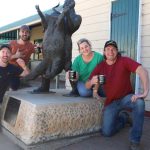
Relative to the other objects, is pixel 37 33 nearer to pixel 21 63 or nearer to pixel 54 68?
pixel 21 63

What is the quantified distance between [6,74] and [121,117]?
1977 millimetres

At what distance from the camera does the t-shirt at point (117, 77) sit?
4.72m

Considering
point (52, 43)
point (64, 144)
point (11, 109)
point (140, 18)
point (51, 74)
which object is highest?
point (140, 18)

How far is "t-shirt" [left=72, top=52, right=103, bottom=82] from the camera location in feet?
17.5

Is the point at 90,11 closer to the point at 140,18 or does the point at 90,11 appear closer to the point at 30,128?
the point at 140,18

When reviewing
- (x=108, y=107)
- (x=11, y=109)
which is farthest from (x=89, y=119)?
(x=11, y=109)

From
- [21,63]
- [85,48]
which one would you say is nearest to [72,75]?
[85,48]

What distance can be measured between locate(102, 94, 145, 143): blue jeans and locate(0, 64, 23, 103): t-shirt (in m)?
1.66

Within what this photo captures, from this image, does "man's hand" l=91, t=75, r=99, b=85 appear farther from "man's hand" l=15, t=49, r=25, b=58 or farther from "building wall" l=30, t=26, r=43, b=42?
"building wall" l=30, t=26, r=43, b=42

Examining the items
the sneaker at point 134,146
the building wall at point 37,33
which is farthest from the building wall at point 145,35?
the building wall at point 37,33

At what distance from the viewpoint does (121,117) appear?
211 inches

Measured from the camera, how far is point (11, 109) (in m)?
5.33

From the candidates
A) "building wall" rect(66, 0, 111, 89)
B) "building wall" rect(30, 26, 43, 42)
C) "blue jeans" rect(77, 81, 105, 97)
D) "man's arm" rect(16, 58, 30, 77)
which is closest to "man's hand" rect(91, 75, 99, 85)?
"blue jeans" rect(77, 81, 105, 97)

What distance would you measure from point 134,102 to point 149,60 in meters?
2.57
